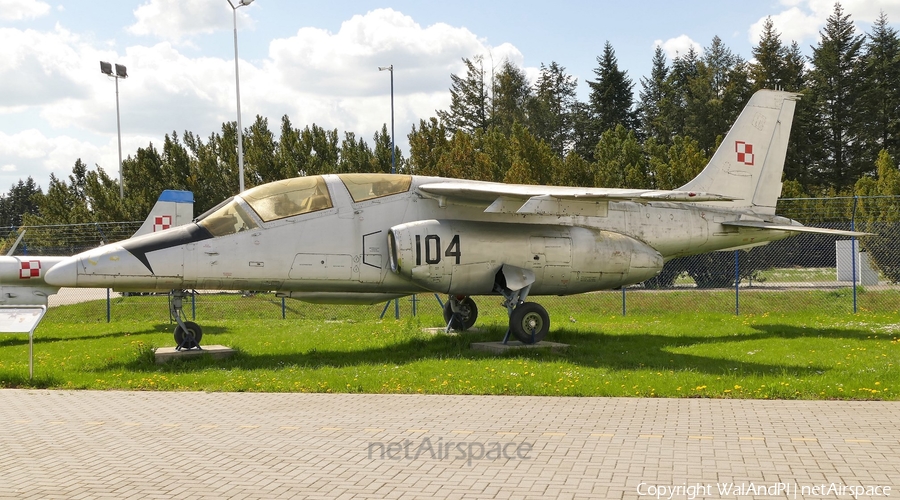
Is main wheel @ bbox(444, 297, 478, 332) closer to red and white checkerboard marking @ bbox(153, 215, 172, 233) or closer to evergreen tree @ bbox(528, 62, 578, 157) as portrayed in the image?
red and white checkerboard marking @ bbox(153, 215, 172, 233)

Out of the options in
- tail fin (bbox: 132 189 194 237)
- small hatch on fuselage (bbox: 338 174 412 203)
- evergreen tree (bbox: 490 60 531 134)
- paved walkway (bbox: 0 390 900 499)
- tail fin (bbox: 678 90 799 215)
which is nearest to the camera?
paved walkway (bbox: 0 390 900 499)

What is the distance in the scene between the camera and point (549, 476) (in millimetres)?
6301

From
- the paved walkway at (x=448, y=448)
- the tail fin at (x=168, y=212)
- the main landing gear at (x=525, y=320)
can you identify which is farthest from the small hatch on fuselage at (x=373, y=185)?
the tail fin at (x=168, y=212)

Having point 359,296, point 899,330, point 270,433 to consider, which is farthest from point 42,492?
point 899,330

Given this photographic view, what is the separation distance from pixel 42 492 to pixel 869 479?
6.28 metres

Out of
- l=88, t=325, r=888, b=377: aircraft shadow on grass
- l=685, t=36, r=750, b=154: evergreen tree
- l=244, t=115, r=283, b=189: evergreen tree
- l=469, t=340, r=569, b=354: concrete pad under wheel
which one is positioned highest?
l=685, t=36, r=750, b=154: evergreen tree

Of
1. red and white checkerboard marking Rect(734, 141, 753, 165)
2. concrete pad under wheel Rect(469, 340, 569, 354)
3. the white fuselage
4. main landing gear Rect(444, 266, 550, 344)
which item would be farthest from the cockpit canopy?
red and white checkerboard marking Rect(734, 141, 753, 165)

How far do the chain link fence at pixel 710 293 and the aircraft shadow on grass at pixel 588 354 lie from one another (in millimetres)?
4028

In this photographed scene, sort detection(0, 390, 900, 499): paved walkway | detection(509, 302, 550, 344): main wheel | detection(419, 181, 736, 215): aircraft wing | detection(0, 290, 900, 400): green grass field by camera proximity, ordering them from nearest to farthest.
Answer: detection(0, 390, 900, 499): paved walkway
detection(0, 290, 900, 400): green grass field
detection(419, 181, 736, 215): aircraft wing
detection(509, 302, 550, 344): main wheel

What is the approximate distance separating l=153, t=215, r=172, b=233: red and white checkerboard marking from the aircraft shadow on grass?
19.7ft

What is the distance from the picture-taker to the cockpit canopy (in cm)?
1332

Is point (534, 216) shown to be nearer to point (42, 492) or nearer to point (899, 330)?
point (899, 330)

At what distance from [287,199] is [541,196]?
4.32 m

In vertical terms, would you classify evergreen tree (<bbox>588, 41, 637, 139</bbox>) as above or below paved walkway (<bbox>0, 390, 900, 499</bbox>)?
above
